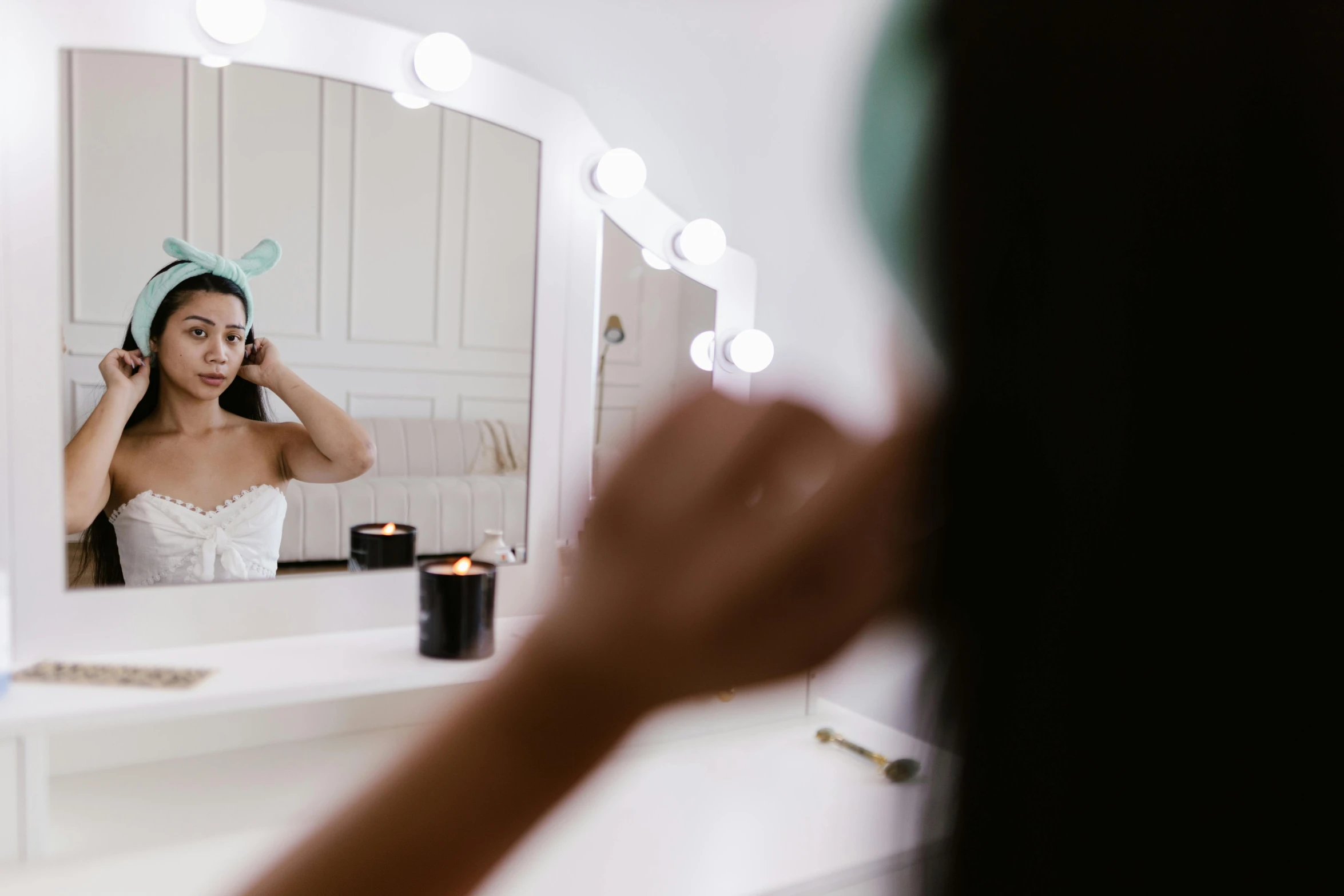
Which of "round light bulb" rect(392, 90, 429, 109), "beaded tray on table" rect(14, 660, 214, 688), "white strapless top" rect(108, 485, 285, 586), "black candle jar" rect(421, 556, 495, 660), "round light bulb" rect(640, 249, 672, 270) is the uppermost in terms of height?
"round light bulb" rect(392, 90, 429, 109)

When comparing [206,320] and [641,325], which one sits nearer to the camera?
[206,320]

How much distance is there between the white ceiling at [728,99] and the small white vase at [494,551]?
310 mm

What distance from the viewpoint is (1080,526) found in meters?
0.12

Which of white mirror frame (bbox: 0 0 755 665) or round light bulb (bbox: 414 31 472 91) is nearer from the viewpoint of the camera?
white mirror frame (bbox: 0 0 755 665)

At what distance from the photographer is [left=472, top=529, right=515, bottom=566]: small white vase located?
82 cm

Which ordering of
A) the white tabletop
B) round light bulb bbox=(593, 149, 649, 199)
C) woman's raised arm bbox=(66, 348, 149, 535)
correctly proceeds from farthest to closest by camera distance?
round light bulb bbox=(593, 149, 649, 199)
woman's raised arm bbox=(66, 348, 149, 535)
the white tabletop

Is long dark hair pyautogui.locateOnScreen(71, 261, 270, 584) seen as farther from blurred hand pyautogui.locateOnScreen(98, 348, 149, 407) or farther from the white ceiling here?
the white ceiling

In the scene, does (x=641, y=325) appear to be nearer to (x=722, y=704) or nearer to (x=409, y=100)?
(x=409, y=100)

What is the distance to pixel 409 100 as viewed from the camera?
0.75 metres

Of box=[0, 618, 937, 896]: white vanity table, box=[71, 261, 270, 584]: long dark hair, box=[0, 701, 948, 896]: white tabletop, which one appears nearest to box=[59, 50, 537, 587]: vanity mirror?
box=[71, 261, 270, 584]: long dark hair

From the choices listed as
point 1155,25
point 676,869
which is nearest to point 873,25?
point 1155,25

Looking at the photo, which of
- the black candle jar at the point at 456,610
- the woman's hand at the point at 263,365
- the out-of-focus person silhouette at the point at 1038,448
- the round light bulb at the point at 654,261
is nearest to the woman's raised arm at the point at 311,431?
the woman's hand at the point at 263,365

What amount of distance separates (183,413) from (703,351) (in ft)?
1.61

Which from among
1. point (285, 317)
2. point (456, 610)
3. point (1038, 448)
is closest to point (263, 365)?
point (285, 317)
